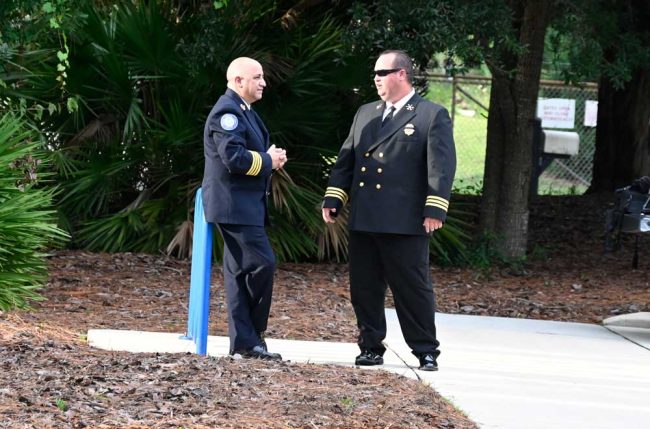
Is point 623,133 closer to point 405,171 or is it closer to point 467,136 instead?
point 467,136

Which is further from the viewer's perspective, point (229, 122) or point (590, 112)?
point (590, 112)

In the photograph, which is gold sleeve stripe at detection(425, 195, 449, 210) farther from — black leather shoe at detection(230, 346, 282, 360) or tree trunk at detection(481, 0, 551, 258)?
tree trunk at detection(481, 0, 551, 258)

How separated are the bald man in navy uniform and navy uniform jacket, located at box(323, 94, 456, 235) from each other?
0.56 meters

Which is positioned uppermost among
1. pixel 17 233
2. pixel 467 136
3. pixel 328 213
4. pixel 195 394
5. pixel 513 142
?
pixel 513 142

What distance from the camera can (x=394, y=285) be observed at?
7.15 meters

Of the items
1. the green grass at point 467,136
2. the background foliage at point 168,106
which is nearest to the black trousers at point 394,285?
the background foliage at point 168,106

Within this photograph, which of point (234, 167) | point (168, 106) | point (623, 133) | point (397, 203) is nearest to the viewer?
point (234, 167)

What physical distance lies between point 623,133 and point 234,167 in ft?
38.4

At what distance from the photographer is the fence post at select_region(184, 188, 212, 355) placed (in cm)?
685

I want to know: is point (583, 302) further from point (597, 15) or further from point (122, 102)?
point (122, 102)

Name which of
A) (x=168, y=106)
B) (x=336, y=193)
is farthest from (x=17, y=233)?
(x=168, y=106)

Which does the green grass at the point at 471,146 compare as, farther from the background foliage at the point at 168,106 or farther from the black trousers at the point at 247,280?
the black trousers at the point at 247,280

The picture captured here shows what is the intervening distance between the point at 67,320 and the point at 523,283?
5629 millimetres

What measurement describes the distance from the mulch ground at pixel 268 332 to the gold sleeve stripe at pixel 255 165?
1098 millimetres
